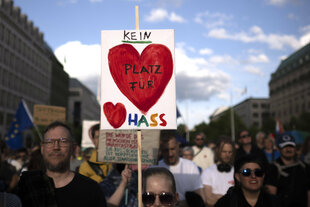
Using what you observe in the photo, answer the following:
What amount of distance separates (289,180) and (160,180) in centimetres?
270

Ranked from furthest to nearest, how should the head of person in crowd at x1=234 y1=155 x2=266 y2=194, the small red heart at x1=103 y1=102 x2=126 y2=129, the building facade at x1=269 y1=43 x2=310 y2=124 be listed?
the building facade at x1=269 y1=43 x2=310 y2=124 → the head of person in crowd at x1=234 y1=155 x2=266 y2=194 → the small red heart at x1=103 y1=102 x2=126 y2=129

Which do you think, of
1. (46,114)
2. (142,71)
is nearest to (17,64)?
(46,114)

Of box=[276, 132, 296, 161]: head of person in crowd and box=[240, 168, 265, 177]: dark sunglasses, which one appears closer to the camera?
box=[240, 168, 265, 177]: dark sunglasses

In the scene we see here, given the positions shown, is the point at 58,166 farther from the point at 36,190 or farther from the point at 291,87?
the point at 291,87

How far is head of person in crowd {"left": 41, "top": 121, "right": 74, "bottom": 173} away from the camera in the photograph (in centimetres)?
287

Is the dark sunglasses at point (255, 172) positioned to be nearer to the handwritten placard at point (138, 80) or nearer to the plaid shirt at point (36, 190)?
the handwritten placard at point (138, 80)

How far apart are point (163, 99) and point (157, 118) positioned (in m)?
0.18

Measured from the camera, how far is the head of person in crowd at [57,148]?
287 centimetres

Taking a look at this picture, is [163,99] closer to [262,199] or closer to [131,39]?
[131,39]

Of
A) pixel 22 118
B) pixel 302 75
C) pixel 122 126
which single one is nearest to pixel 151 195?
pixel 122 126

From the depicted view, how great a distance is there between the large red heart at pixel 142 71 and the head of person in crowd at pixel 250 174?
41.9 inches

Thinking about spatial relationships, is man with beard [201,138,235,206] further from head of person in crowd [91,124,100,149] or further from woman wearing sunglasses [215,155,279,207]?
head of person in crowd [91,124,100,149]

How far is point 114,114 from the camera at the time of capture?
126 inches

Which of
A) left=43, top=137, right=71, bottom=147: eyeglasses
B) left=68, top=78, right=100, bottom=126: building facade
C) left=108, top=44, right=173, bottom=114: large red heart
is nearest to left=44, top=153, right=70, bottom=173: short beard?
left=43, top=137, right=71, bottom=147: eyeglasses
